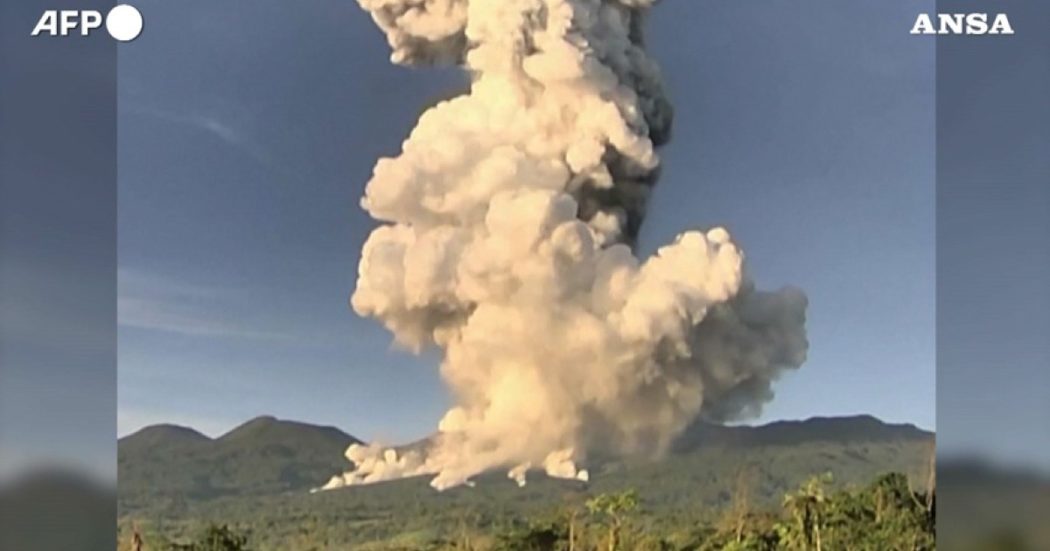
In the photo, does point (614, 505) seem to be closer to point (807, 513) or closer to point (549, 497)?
point (549, 497)

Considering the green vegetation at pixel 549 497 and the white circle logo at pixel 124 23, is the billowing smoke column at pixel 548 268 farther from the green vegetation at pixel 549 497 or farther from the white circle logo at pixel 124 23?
the white circle logo at pixel 124 23

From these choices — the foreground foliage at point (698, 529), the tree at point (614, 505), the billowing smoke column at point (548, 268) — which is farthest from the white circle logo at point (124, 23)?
the tree at point (614, 505)

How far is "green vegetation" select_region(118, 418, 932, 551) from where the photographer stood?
96.4 inches

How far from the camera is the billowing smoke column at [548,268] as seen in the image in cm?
246

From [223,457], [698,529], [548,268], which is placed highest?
[548,268]

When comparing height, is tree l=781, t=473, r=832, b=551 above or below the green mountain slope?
below

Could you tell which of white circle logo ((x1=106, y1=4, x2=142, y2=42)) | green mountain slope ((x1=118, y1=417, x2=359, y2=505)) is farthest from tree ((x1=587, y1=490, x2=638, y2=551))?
white circle logo ((x1=106, y1=4, x2=142, y2=42))

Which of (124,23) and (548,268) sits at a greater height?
(124,23)

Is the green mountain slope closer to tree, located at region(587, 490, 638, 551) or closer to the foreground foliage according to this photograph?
the foreground foliage

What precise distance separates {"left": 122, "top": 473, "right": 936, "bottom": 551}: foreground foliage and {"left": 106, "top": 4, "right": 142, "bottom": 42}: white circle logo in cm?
101

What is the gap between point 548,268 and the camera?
8.05ft

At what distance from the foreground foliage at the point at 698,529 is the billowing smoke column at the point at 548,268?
0.11 m

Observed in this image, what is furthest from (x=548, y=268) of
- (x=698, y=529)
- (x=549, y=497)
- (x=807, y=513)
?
(x=807, y=513)

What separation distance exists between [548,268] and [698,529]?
2.02ft
